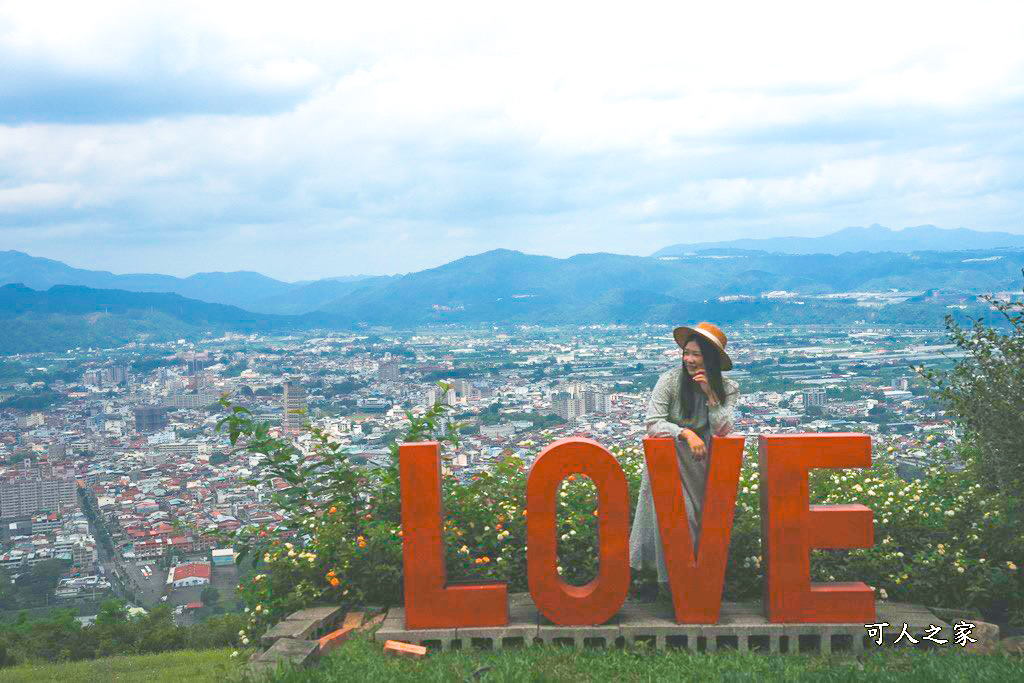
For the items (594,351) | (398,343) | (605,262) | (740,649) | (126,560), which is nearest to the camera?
(740,649)

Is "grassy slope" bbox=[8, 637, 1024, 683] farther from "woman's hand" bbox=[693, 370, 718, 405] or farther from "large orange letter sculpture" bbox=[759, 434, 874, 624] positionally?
"woman's hand" bbox=[693, 370, 718, 405]

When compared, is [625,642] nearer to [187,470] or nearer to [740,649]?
[740,649]

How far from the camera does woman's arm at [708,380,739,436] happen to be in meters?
8.06

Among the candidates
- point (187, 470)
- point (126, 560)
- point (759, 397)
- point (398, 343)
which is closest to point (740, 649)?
point (126, 560)

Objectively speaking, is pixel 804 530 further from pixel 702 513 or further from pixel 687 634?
pixel 687 634

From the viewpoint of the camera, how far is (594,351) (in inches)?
1923

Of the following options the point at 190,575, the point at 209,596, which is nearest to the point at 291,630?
the point at 209,596

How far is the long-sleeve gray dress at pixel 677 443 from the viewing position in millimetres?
8008

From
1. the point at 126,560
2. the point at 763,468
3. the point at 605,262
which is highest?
the point at 605,262

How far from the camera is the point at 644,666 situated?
7.00m

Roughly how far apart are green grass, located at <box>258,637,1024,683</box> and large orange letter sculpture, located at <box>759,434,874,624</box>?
423 mm

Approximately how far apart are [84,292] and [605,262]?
4825 centimetres

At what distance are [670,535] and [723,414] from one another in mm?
1117

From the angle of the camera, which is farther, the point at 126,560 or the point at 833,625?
the point at 126,560
